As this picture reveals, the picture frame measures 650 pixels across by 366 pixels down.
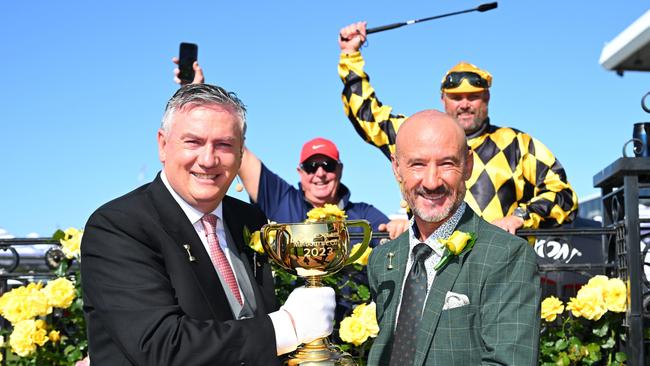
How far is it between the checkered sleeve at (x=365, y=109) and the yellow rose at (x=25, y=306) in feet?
7.51

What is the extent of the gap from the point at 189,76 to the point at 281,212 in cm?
111

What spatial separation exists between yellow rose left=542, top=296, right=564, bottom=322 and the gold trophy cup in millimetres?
2282

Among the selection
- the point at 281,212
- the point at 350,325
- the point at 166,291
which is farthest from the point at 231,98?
the point at 281,212

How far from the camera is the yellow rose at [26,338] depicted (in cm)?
484

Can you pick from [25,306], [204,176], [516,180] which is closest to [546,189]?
[516,180]

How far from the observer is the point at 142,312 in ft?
7.73

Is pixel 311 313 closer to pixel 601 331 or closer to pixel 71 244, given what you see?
pixel 601 331

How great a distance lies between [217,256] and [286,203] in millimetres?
2878

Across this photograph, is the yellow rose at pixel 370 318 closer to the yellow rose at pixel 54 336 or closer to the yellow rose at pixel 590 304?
the yellow rose at pixel 590 304

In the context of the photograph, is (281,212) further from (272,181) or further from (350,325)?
(350,325)

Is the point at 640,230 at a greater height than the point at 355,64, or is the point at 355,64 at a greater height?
the point at 355,64

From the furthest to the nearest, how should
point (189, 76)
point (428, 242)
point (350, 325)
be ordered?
point (189, 76) < point (350, 325) < point (428, 242)

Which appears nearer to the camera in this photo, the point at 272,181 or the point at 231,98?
the point at 231,98

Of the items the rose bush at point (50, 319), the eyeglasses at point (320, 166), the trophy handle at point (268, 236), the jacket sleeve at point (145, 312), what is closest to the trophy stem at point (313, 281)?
the trophy handle at point (268, 236)
